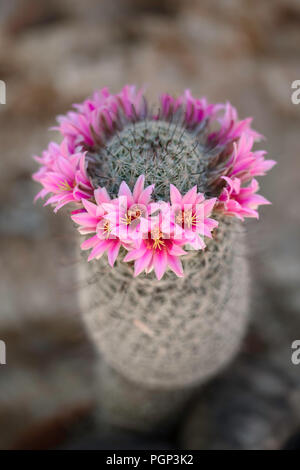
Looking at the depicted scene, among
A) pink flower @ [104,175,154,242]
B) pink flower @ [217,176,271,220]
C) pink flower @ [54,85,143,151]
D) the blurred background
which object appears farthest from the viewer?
the blurred background

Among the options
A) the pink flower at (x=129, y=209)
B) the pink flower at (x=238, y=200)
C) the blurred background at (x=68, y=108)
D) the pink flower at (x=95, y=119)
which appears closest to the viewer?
the pink flower at (x=129, y=209)

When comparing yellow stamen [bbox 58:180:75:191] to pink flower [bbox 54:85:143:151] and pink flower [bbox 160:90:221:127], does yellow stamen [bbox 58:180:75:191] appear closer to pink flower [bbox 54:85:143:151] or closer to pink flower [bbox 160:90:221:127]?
pink flower [bbox 54:85:143:151]

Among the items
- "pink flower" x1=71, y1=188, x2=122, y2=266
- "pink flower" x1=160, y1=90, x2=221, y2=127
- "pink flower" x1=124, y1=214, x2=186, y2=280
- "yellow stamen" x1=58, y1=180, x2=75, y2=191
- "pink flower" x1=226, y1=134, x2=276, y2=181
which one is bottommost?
"pink flower" x1=124, y1=214, x2=186, y2=280

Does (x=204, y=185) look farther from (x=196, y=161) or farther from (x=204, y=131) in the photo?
(x=204, y=131)

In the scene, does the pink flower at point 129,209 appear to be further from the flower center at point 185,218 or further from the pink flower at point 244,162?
the pink flower at point 244,162

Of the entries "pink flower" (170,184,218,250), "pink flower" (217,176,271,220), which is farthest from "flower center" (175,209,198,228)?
"pink flower" (217,176,271,220)

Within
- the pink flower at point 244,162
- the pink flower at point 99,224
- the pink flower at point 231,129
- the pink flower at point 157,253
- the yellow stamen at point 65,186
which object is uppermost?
the pink flower at point 231,129

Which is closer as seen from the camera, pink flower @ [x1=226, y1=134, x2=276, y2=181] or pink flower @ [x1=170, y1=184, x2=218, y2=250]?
pink flower @ [x1=170, y1=184, x2=218, y2=250]

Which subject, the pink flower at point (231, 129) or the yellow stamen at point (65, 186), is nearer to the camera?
the yellow stamen at point (65, 186)

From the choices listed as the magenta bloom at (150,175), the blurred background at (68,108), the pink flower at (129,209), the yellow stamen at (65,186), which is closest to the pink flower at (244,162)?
the magenta bloom at (150,175)
